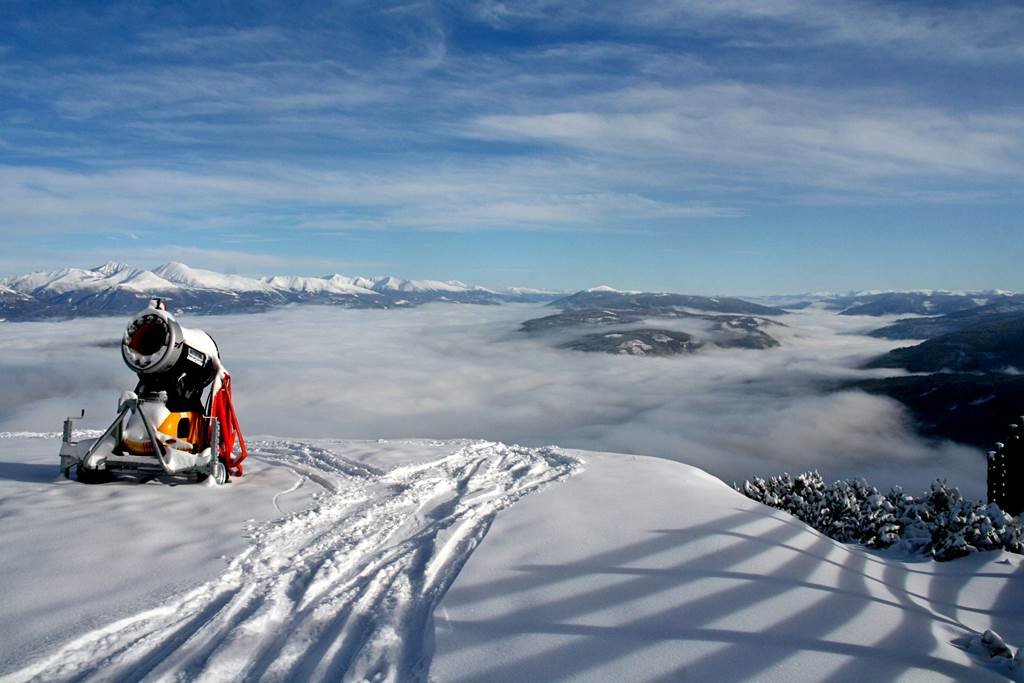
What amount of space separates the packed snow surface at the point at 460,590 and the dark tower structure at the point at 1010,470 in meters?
3.70

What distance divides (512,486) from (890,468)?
4782 inches

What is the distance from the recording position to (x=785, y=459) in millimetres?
113312

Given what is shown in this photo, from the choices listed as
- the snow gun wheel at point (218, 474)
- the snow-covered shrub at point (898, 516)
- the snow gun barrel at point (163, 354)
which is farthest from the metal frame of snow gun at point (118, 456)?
the snow-covered shrub at point (898, 516)

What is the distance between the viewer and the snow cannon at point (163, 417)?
8.80 m

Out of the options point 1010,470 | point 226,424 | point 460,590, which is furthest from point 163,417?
point 1010,470

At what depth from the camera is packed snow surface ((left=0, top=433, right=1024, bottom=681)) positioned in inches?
177

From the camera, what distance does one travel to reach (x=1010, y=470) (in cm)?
1105

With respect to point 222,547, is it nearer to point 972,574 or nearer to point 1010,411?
point 972,574

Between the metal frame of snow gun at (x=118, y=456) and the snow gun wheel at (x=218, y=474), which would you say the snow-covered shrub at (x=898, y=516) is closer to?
the snow gun wheel at (x=218, y=474)

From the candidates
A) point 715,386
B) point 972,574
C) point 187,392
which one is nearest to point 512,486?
point 187,392

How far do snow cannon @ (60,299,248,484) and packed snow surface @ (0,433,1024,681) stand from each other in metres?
0.43

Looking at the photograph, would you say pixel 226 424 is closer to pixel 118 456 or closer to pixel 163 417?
pixel 163 417

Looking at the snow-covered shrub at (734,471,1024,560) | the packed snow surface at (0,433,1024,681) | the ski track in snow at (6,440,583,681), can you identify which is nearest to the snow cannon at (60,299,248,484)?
the packed snow surface at (0,433,1024,681)

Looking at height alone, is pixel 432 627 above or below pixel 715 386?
above
